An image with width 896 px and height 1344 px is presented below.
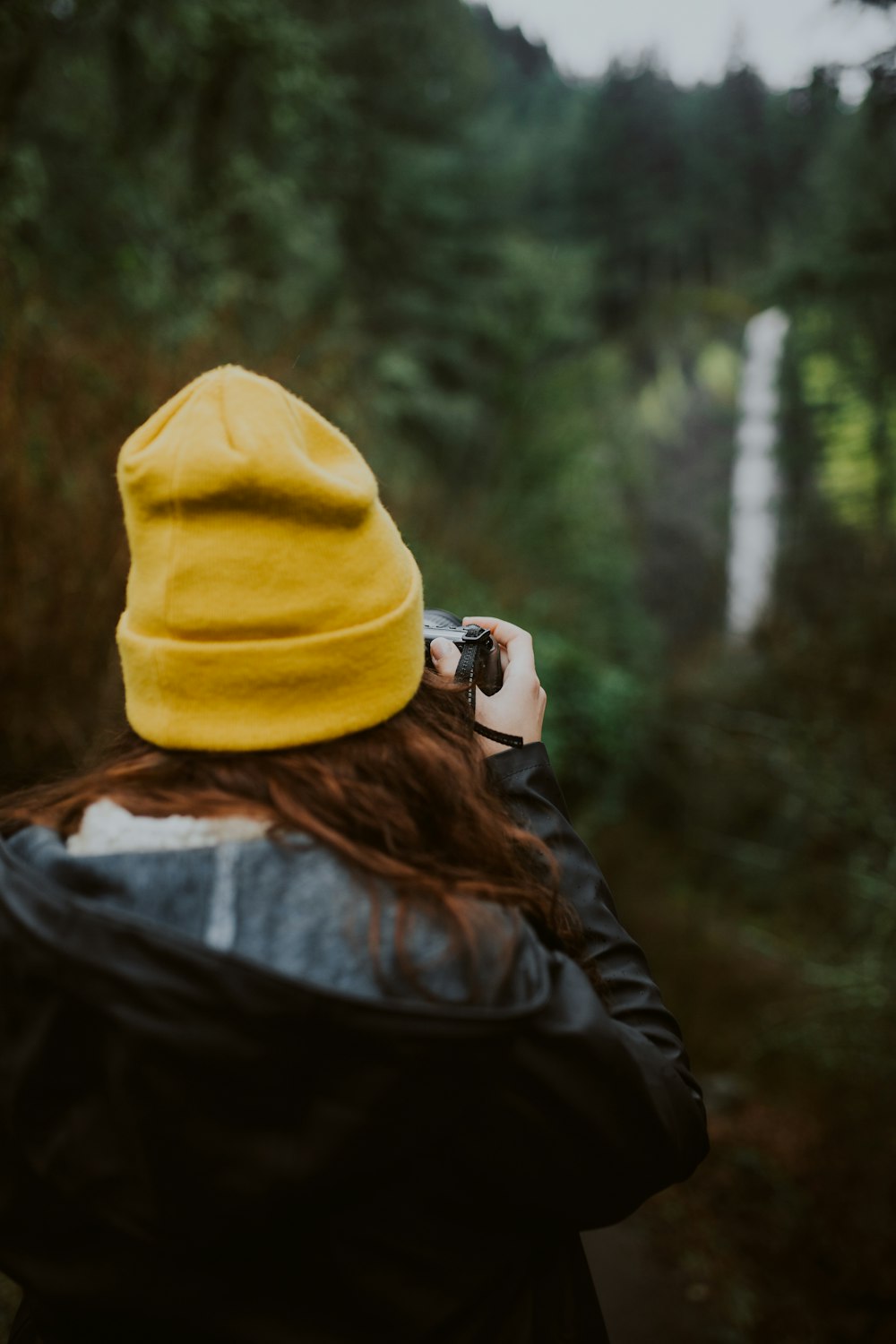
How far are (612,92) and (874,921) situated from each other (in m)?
28.0

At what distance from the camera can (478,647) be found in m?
1.23

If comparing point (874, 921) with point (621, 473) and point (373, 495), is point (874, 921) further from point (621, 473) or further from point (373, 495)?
point (621, 473)

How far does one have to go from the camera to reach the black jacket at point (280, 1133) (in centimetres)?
75

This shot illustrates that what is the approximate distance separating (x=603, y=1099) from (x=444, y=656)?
611 mm

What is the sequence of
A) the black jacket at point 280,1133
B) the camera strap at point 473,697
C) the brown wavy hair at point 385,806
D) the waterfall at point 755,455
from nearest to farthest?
the black jacket at point 280,1133
the brown wavy hair at point 385,806
the camera strap at point 473,697
the waterfall at point 755,455

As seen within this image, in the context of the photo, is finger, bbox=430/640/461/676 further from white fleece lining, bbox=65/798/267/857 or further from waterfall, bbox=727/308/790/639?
waterfall, bbox=727/308/790/639

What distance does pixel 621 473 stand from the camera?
17.9 m

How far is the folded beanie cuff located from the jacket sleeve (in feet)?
1.14

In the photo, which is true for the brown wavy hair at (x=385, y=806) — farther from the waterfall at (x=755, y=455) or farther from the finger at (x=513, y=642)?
the waterfall at (x=755, y=455)

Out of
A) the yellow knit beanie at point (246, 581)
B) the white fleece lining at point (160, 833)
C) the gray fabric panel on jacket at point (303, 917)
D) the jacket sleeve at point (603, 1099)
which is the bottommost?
the jacket sleeve at point (603, 1099)

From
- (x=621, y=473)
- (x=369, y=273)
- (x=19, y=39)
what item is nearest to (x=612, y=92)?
(x=621, y=473)

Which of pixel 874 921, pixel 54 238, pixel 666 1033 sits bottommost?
pixel 874 921

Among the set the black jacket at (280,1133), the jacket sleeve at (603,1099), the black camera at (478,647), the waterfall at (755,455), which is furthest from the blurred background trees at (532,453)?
the jacket sleeve at (603,1099)

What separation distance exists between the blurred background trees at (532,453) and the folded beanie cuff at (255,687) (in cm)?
125
